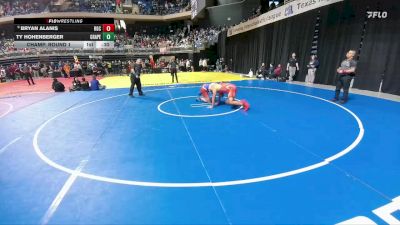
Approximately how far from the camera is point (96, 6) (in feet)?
115

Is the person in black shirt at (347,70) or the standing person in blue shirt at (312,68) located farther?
the standing person in blue shirt at (312,68)

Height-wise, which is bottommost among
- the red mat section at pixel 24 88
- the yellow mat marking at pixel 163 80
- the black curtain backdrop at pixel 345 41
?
the red mat section at pixel 24 88

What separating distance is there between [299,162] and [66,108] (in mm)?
8839

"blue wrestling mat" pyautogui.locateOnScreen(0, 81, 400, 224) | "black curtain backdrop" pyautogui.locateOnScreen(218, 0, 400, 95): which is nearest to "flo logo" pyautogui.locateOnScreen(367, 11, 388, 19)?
"black curtain backdrop" pyautogui.locateOnScreen(218, 0, 400, 95)

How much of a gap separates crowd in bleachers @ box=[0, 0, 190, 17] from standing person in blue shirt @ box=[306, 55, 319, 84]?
26215mm

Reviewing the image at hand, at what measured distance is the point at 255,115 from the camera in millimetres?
7953

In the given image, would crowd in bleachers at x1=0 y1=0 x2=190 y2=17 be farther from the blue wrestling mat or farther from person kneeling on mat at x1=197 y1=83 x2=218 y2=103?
the blue wrestling mat

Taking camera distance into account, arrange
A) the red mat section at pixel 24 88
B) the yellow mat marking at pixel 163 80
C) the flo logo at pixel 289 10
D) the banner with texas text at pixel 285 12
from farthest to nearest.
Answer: the yellow mat marking at pixel 163 80
the red mat section at pixel 24 88
the flo logo at pixel 289 10
the banner with texas text at pixel 285 12

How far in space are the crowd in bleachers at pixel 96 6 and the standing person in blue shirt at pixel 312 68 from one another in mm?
26215

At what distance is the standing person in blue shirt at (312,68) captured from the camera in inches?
521
